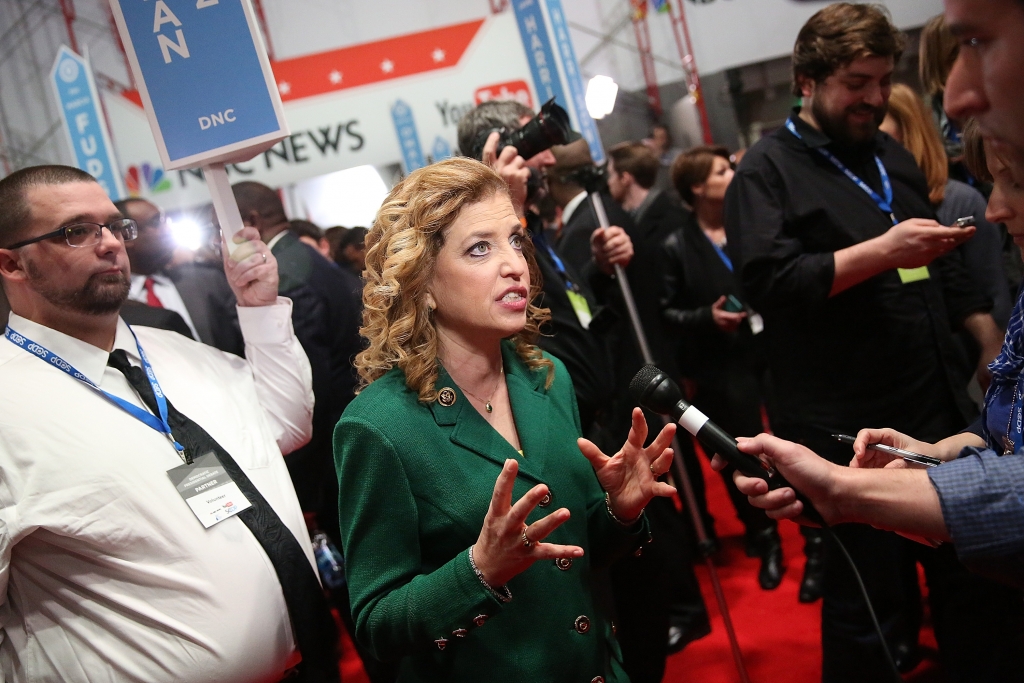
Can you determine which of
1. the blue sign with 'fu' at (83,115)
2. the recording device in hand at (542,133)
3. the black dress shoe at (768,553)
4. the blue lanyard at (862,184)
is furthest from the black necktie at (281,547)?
the blue sign with 'fu' at (83,115)

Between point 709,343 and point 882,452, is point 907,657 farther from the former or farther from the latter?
point 709,343

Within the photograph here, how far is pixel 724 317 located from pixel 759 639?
138 cm

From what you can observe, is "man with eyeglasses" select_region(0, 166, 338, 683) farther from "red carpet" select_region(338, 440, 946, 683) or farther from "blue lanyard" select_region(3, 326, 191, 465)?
"red carpet" select_region(338, 440, 946, 683)

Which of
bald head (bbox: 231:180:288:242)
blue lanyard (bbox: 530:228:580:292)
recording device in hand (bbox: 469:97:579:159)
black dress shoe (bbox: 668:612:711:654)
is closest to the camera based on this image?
recording device in hand (bbox: 469:97:579:159)

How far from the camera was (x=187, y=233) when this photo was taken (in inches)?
255

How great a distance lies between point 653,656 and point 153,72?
2299mm

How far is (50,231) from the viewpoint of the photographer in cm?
191

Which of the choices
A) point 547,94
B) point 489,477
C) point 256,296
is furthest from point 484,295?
point 547,94

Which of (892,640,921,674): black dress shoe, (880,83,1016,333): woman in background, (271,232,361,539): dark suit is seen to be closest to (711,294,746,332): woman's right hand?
(880,83,1016,333): woman in background

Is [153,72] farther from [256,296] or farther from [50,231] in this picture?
[256,296]

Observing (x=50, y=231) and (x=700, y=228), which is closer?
(x=50, y=231)

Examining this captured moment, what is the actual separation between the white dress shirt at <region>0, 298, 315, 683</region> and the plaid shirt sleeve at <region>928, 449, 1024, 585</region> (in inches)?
57.5

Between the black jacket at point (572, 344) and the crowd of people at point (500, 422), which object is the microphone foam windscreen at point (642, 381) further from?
the black jacket at point (572, 344)

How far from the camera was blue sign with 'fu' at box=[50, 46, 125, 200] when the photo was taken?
518 cm
